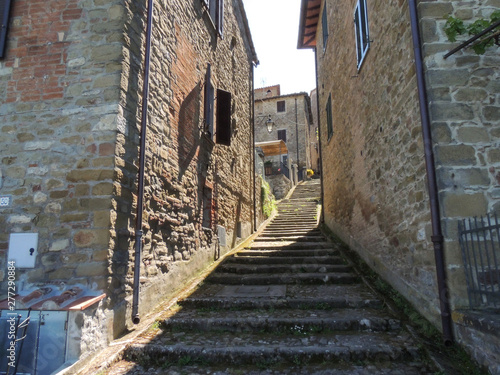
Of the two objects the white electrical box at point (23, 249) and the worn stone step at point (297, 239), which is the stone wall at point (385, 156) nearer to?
the worn stone step at point (297, 239)

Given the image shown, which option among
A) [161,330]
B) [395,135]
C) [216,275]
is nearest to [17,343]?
[161,330]

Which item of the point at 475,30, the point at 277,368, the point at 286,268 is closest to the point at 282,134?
the point at 286,268

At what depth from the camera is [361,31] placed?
5.91m

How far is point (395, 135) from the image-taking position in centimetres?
440

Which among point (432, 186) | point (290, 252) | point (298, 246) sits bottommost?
point (290, 252)

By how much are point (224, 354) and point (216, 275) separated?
2.73 m

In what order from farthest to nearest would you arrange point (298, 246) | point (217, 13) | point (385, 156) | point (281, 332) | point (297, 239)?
1. point (297, 239)
2. point (217, 13)
3. point (298, 246)
4. point (385, 156)
5. point (281, 332)

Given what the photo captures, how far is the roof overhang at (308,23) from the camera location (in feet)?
34.9

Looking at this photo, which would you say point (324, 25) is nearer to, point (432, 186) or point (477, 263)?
point (432, 186)

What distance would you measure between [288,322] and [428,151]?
242 cm

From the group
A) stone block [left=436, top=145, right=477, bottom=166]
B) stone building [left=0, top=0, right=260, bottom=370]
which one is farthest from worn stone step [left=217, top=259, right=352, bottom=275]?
stone block [left=436, top=145, right=477, bottom=166]

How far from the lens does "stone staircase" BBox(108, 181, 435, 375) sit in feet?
10.5

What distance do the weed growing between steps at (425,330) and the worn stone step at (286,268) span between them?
0.41m

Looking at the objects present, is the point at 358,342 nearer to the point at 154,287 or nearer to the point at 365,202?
the point at 154,287
